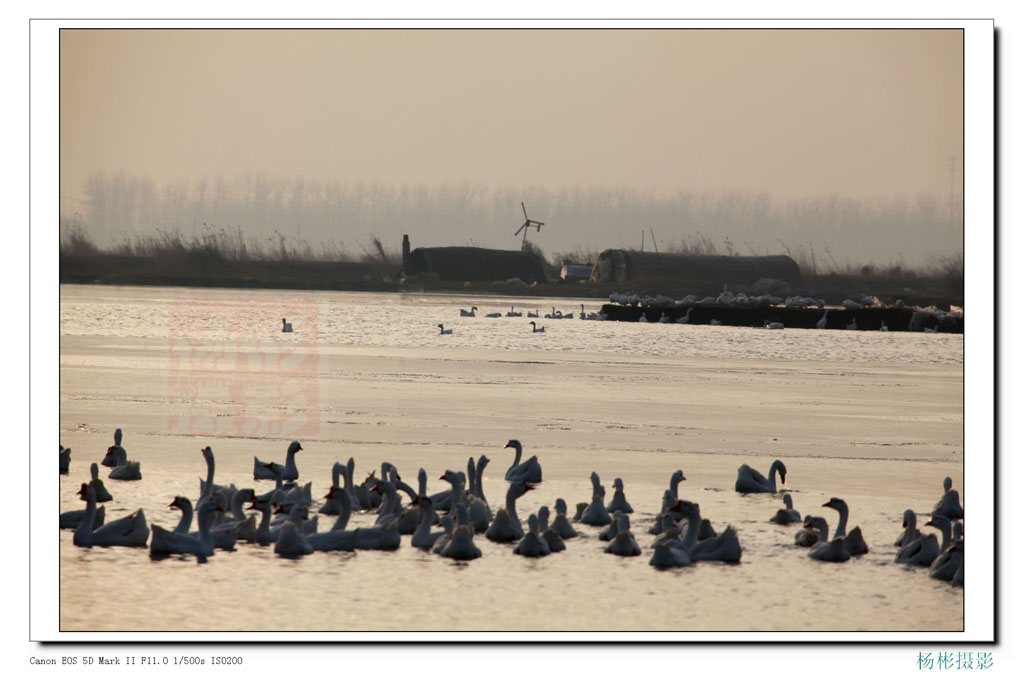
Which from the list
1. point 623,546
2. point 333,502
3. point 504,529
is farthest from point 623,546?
point 333,502

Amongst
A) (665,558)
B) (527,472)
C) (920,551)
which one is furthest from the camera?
(527,472)

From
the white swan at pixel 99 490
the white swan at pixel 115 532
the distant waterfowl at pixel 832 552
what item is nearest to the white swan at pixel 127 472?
the white swan at pixel 99 490

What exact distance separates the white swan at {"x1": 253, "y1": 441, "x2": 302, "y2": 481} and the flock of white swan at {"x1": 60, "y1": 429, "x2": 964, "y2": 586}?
1.60m

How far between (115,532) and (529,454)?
7.21m

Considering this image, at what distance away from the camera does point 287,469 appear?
14.6m

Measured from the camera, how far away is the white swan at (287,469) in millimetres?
14562

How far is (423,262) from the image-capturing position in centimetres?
9669

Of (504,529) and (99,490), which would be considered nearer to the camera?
(504,529)

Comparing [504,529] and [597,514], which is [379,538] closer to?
[504,529]

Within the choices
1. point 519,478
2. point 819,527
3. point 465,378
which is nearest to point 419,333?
point 465,378

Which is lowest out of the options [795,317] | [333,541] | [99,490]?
[333,541]

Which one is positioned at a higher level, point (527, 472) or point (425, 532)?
point (527, 472)
